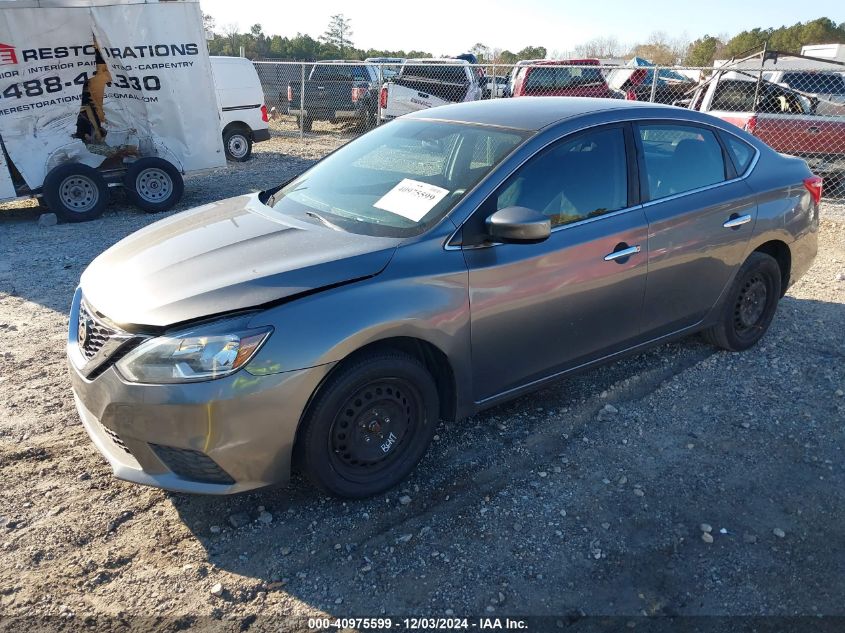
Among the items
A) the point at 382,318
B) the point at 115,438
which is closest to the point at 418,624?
the point at 382,318

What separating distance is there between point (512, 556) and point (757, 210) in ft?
9.69

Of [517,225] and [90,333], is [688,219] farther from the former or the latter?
[90,333]

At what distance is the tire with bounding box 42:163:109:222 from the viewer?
870 centimetres

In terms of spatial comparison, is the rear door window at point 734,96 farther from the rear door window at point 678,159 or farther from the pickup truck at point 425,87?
the rear door window at point 678,159

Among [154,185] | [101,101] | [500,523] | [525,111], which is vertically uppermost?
[101,101]

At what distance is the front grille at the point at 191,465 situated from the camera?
2.67 m

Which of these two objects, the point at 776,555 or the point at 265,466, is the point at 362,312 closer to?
the point at 265,466

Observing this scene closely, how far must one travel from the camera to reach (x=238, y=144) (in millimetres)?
13844

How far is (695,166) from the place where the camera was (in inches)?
163

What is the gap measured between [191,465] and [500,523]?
138 cm

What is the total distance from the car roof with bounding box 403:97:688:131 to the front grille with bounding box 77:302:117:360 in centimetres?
222

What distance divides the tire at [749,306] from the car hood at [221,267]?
2683 mm

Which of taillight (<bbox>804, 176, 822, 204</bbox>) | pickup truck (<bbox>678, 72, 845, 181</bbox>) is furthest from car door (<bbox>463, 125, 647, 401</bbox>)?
pickup truck (<bbox>678, 72, 845, 181</bbox>)

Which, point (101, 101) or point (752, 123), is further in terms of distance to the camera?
point (752, 123)
